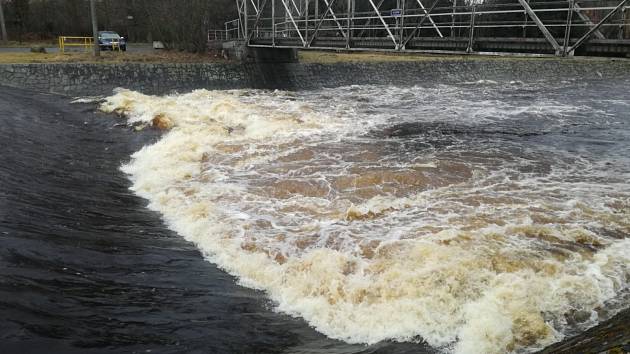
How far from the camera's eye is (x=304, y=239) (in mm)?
8352

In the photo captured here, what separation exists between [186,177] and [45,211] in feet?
13.5

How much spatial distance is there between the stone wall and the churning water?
705cm

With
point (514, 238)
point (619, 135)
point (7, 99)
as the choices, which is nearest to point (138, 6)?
point (7, 99)

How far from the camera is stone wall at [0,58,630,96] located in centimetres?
2469

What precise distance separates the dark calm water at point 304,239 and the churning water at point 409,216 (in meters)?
0.04

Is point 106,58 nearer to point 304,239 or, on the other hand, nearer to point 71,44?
point 71,44

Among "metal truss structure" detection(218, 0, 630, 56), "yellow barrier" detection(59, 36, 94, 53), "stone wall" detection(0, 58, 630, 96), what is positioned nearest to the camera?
"metal truss structure" detection(218, 0, 630, 56)

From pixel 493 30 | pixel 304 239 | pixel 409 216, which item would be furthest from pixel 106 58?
pixel 409 216

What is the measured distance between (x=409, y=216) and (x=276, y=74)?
908 inches

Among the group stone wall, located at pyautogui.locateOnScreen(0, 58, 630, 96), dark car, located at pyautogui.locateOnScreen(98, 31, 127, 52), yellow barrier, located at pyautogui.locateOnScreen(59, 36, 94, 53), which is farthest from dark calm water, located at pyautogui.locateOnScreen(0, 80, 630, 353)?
dark car, located at pyautogui.locateOnScreen(98, 31, 127, 52)

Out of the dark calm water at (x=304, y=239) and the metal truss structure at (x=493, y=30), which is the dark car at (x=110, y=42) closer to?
the metal truss structure at (x=493, y=30)

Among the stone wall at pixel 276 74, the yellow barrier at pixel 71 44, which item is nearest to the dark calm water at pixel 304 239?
the stone wall at pixel 276 74

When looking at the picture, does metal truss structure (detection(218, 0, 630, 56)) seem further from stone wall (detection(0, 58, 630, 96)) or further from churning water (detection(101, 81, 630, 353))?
churning water (detection(101, 81, 630, 353))

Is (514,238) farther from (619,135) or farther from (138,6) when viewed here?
(138,6)
